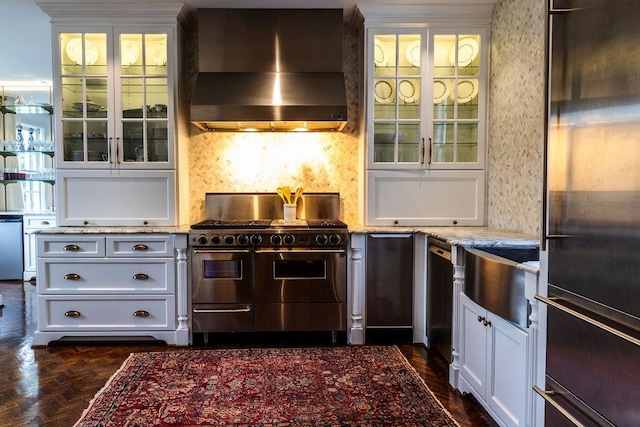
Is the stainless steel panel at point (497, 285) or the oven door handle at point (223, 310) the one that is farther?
the oven door handle at point (223, 310)

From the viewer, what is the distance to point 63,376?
266 cm

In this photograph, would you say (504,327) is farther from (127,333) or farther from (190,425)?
(127,333)

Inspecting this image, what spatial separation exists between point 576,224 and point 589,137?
0.97ft

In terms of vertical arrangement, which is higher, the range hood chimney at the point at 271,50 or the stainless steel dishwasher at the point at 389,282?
the range hood chimney at the point at 271,50

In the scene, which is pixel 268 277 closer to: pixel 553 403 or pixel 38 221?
pixel 553 403

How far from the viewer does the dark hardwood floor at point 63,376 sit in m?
2.20

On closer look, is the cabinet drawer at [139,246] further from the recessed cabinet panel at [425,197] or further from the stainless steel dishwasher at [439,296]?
the stainless steel dishwasher at [439,296]

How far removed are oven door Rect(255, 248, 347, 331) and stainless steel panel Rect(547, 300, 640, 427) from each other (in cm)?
182

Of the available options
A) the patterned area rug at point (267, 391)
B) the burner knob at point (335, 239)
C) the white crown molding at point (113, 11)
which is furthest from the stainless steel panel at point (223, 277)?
the white crown molding at point (113, 11)

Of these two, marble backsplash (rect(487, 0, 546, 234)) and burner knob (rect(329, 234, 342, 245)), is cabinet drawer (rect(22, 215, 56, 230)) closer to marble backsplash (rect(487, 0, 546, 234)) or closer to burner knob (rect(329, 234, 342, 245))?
burner knob (rect(329, 234, 342, 245))

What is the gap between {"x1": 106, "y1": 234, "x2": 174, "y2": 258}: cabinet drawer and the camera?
10.4ft

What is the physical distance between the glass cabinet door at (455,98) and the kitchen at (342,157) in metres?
0.14

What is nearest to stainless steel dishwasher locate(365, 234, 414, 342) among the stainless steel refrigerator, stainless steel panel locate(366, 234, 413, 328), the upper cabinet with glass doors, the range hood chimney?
stainless steel panel locate(366, 234, 413, 328)

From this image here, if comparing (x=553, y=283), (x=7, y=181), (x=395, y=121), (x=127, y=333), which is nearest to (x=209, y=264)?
(x=127, y=333)
